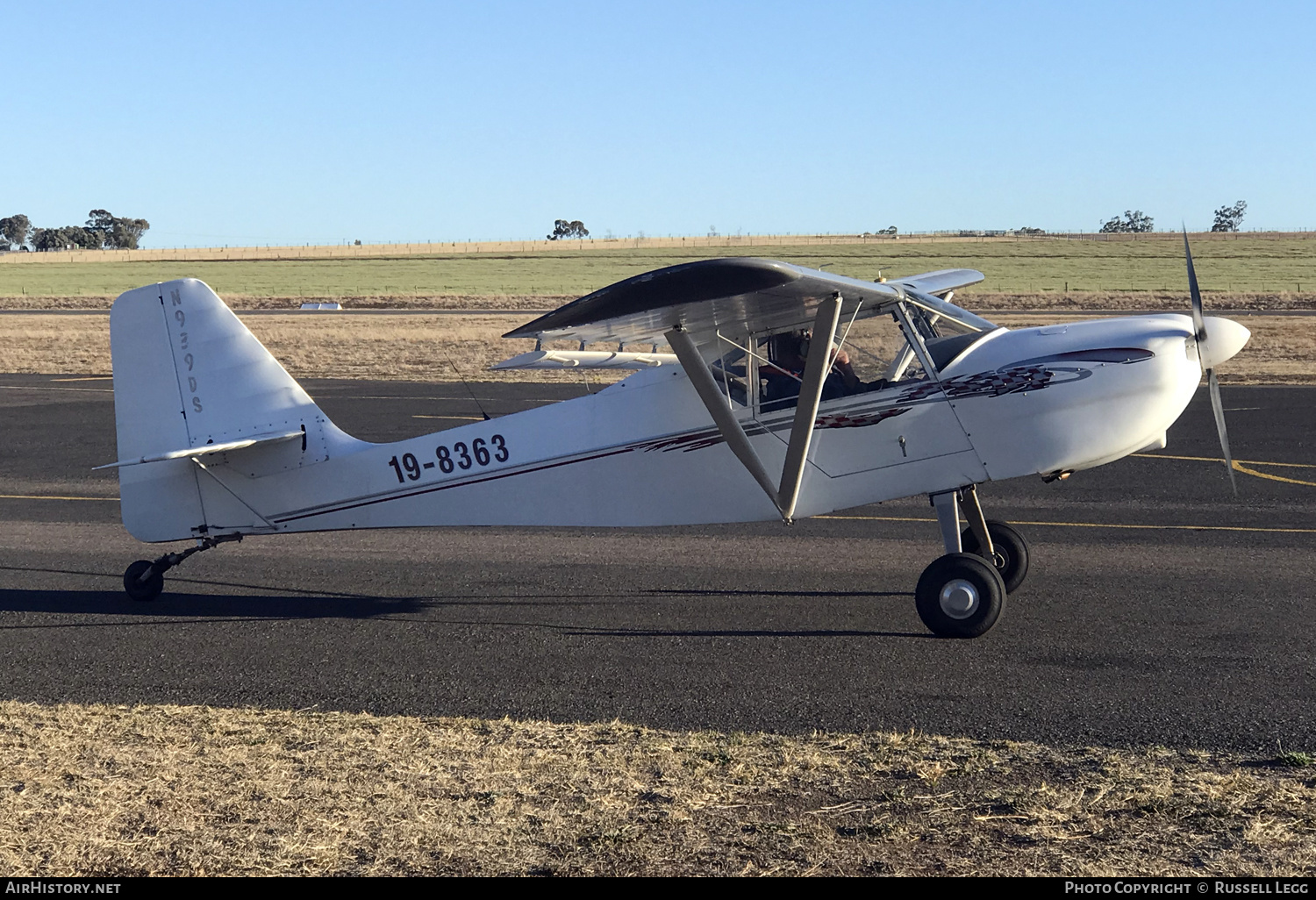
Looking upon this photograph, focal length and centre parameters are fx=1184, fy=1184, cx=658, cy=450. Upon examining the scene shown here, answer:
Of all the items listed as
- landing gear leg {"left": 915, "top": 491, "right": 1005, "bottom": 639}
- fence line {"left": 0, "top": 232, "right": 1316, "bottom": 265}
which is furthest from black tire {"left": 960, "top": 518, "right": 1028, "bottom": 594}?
fence line {"left": 0, "top": 232, "right": 1316, "bottom": 265}

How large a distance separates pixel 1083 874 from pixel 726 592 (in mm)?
5485

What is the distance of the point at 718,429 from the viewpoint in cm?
885

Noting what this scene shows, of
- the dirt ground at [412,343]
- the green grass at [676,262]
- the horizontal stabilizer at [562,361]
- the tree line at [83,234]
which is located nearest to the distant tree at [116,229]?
the tree line at [83,234]

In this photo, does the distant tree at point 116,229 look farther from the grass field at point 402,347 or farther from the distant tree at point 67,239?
the grass field at point 402,347

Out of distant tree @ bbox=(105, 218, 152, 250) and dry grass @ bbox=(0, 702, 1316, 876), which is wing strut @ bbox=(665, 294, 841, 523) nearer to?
dry grass @ bbox=(0, 702, 1316, 876)

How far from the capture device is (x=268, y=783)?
5.71 meters

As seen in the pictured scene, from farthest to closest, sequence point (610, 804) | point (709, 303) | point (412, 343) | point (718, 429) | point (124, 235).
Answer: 1. point (124, 235)
2. point (412, 343)
3. point (718, 429)
4. point (709, 303)
5. point (610, 804)

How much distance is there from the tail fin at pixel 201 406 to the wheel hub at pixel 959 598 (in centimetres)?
482

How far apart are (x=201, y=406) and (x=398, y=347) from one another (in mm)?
28461

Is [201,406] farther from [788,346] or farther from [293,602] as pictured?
[788,346]

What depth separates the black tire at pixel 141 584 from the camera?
32.7ft

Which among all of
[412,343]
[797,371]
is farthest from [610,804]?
[412,343]
